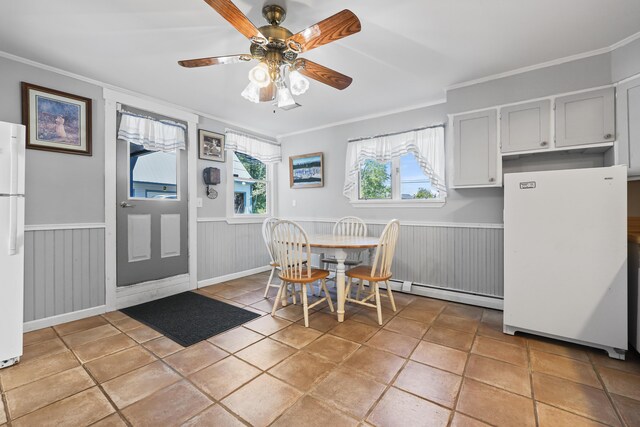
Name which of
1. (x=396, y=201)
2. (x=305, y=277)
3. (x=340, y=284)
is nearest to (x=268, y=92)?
(x=305, y=277)

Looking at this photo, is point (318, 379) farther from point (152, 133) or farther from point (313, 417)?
point (152, 133)

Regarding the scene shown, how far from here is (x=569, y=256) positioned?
6.83ft

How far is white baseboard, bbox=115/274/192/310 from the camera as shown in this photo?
9.75 ft

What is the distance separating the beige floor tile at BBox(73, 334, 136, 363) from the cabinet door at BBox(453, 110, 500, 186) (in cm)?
335

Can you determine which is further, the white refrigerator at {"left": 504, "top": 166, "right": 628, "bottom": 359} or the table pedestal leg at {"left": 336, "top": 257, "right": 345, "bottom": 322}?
the table pedestal leg at {"left": 336, "top": 257, "right": 345, "bottom": 322}

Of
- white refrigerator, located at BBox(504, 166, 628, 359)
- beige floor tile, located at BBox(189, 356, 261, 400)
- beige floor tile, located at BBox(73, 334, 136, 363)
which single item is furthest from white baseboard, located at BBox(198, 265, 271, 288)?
white refrigerator, located at BBox(504, 166, 628, 359)

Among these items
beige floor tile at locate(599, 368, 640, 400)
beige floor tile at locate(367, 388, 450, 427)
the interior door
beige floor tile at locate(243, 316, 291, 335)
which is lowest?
beige floor tile at locate(367, 388, 450, 427)

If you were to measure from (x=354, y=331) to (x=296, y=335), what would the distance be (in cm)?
50

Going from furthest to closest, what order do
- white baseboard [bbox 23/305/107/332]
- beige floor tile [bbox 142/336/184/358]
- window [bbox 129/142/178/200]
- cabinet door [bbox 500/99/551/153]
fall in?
window [bbox 129/142/178/200] < cabinet door [bbox 500/99/551/153] < white baseboard [bbox 23/305/107/332] < beige floor tile [bbox 142/336/184/358]

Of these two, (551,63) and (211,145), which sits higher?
(551,63)

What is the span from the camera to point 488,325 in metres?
2.52

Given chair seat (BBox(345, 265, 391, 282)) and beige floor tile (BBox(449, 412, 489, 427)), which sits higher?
chair seat (BBox(345, 265, 391, 282))

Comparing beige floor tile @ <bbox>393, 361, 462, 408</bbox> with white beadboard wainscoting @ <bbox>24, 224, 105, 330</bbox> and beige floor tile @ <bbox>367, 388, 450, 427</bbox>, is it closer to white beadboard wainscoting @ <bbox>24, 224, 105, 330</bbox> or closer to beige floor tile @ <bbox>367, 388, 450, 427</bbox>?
beige floor tile @ <bbox>367, 388, 450, 427</bbox>

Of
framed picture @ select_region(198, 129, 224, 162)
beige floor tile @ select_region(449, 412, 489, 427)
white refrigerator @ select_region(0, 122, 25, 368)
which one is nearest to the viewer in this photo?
beige floor tile @ select_region(449, 412, 489, 427)
